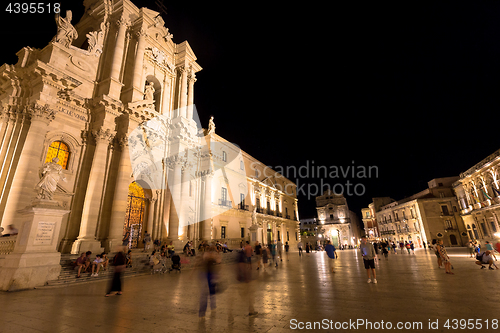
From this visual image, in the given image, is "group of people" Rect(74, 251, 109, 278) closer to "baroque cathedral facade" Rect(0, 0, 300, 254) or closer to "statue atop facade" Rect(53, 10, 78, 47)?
"baroque cathedral facade" Rect(0, 0, 300, 254)

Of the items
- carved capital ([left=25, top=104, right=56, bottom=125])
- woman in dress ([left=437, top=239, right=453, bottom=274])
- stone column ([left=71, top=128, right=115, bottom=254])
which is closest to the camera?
woman in dress ([left=437, top=239, right=453, bottom=274])

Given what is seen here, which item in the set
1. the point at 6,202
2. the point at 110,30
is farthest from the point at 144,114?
the point at 6,202

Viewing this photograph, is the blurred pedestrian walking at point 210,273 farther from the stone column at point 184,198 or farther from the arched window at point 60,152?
the stone column at point 184,198

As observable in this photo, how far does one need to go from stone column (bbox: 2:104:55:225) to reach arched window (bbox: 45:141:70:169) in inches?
31.5

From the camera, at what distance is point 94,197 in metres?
12.0

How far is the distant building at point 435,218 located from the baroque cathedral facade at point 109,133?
1310 inches

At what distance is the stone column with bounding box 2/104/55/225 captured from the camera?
30.2 feet

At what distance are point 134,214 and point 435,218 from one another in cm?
4171

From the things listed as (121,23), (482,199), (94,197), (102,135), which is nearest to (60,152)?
(102,135)

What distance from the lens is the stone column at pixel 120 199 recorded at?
12.2 metres

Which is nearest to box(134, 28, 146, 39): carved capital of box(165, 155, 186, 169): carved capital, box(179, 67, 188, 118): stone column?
box(179, 67, 188, 118): stone column

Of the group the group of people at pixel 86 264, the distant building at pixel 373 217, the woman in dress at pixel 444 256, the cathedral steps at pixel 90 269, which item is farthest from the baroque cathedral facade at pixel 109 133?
the distant building at pixel 373 217

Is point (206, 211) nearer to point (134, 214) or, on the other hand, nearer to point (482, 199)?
point (134, 214)

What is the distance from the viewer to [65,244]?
36.1 ft
